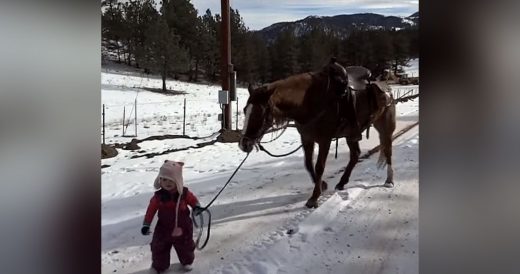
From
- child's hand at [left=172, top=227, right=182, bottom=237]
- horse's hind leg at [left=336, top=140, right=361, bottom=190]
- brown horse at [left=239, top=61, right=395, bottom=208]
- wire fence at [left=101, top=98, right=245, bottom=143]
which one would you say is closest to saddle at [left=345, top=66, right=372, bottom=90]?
brown horse at [left=239, top=61, right=395, bottom=208]

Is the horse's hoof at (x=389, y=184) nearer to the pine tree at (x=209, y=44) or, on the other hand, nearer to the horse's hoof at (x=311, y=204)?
the horse's hoof at (x=311, y=204)

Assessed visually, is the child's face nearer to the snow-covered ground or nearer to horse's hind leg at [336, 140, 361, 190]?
the snow-covered ground

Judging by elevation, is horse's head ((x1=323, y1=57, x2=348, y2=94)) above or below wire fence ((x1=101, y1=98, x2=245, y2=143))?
above

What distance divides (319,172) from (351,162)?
7cm

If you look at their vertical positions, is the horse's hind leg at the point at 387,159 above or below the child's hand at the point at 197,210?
above

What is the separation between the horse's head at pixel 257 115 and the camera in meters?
1.03

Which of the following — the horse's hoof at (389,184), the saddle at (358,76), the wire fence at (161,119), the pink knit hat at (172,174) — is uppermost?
the saddle at (358,76)

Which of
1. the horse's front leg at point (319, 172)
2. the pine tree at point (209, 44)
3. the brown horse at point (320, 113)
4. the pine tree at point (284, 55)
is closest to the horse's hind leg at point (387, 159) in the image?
the brown horse at point (320, 113)

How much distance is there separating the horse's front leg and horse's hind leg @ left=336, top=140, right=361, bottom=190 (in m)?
0.04

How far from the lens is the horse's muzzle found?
106 cm

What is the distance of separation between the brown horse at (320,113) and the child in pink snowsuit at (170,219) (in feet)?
0.48

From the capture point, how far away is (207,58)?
1.10 meters
